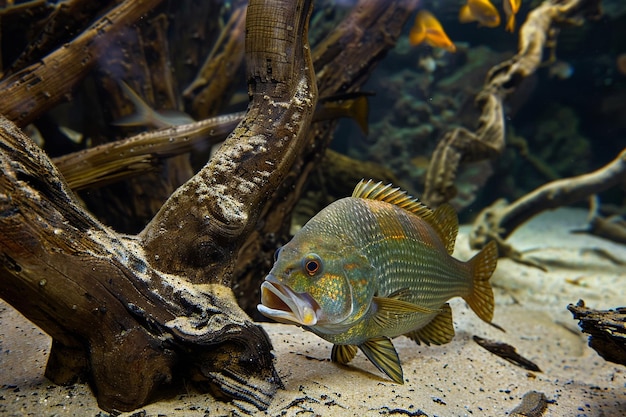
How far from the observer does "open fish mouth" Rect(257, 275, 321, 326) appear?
5.65 ft

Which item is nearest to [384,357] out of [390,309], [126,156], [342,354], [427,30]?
[390,309]

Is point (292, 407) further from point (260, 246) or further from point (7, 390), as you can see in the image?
point (260, 246)

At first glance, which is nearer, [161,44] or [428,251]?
[428,251]

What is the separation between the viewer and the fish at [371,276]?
69.6 inches

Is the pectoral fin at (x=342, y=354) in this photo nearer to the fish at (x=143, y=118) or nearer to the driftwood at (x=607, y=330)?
the driftwood at (x=607, y=330)

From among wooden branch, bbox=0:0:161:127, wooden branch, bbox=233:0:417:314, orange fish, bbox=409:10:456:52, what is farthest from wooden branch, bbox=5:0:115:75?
orange fish, bbox=409:10:456:52

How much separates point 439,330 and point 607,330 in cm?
93

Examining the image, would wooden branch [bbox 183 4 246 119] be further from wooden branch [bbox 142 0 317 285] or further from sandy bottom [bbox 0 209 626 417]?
sandy bottom [bbox 0 209 626 417]

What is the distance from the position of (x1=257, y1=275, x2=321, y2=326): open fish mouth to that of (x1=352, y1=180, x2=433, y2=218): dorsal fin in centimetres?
78

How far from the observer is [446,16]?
42.4 feet

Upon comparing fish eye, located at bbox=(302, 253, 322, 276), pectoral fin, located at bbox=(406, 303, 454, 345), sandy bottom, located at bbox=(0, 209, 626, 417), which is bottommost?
sandy bottom, located at bbox=(0, 209, 626, 417)

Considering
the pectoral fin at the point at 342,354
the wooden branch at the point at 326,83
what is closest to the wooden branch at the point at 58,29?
the wooden branch at the point at 326,83

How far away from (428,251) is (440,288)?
0.92 feet

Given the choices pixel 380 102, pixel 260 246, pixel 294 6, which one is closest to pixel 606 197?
pixel 380 102
